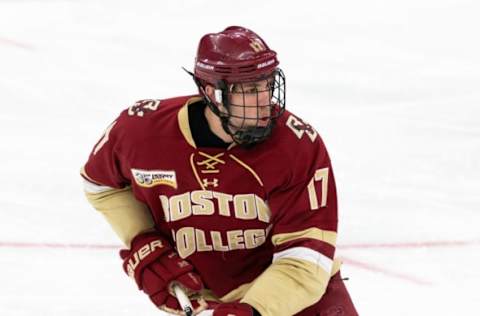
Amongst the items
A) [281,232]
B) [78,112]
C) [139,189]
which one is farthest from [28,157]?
[281,232]

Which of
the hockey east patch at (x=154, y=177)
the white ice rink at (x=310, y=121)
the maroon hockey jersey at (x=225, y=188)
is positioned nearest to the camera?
the maroon hockey jersey at (x=225, y=188)

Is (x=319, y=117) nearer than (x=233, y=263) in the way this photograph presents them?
No

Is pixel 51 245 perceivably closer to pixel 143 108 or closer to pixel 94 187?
pixel 94 187

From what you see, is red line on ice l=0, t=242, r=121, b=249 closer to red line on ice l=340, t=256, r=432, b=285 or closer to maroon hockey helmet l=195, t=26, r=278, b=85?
red line on ice l=340, t=256, r=432, b=285

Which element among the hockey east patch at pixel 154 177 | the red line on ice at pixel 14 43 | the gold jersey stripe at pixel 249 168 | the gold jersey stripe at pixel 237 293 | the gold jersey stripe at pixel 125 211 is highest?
A: the gold jersey stripe at pixel 249 168

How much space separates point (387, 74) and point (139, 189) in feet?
8.68

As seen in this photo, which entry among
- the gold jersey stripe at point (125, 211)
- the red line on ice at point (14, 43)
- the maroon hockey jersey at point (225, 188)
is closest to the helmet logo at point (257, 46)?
the maroon hockey jersey at point (225, 188)

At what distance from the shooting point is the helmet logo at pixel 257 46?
2.78 metres

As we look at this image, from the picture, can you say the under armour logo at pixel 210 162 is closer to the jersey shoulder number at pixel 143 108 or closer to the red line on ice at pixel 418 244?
the jersey shoulder number at pixel 143 108

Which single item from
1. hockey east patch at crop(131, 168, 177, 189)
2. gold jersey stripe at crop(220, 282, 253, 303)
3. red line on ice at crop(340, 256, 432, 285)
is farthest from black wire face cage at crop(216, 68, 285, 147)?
red line on ice at crop(340, 256, 432, 285)

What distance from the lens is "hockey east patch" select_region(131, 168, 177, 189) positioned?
9.83ft

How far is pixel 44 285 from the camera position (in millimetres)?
3785

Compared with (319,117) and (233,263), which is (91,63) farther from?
(233,263)

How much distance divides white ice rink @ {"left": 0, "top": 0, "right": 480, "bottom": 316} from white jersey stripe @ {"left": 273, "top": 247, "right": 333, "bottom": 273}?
903 millimetres
